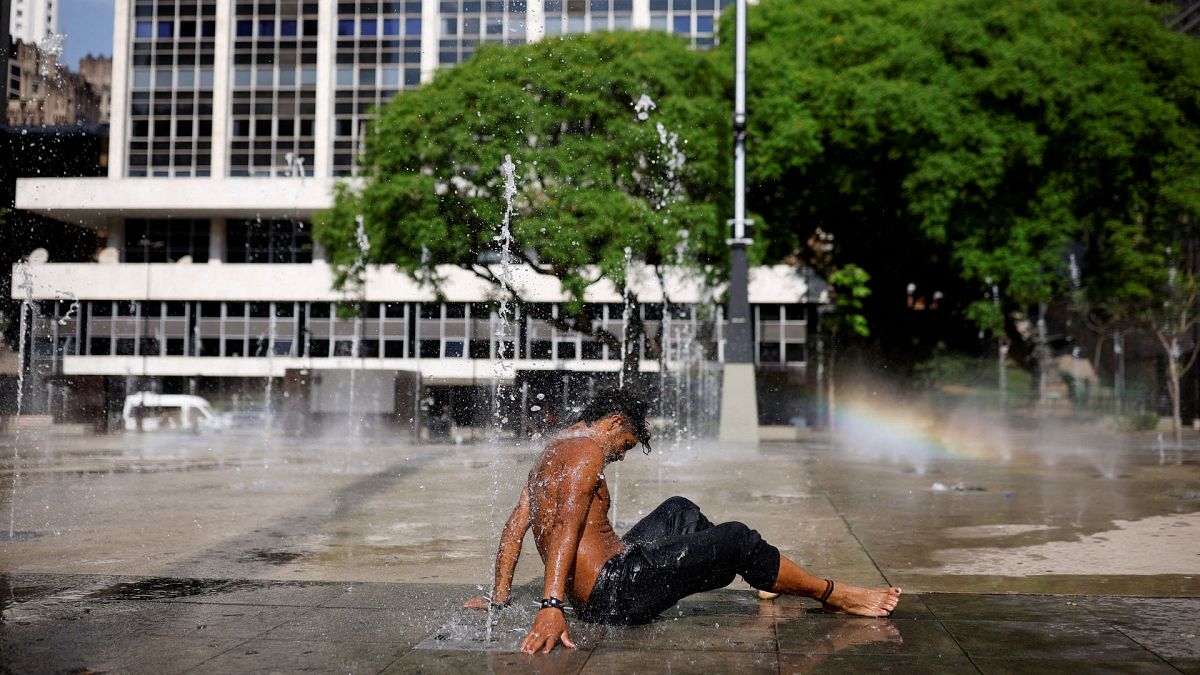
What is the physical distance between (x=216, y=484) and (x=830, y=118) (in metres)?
18.8

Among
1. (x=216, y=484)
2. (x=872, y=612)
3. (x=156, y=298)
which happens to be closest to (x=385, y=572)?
(x=872, y=612)

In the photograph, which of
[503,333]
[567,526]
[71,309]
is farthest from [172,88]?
[567,526]

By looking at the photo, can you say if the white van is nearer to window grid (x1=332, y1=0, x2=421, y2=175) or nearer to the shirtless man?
window grid (x1=332, y1=0, x2=421, y2=175)

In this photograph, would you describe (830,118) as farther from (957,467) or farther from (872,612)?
(872,612)

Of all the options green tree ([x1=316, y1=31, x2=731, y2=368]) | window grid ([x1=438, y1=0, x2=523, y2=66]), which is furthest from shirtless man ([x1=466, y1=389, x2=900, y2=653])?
window grid ([x1=438, y1=0, x2=523, y2=66])

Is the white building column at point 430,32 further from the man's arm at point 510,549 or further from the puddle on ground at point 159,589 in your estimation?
the man's arm at point 510,549

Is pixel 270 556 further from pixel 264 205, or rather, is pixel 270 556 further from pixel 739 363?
pixel 264 205

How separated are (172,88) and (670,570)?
50156 mm

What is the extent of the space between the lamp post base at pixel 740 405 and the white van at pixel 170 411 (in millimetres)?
21188

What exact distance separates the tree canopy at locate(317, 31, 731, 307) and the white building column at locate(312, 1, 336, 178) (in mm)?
20852

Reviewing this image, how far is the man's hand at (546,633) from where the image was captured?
419 cm

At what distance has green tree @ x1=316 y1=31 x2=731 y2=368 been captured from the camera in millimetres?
25547

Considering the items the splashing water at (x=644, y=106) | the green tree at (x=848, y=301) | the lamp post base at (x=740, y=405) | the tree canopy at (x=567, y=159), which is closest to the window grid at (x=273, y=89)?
the tree canopy at (x=567, y=159)

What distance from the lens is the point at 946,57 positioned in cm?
2686
